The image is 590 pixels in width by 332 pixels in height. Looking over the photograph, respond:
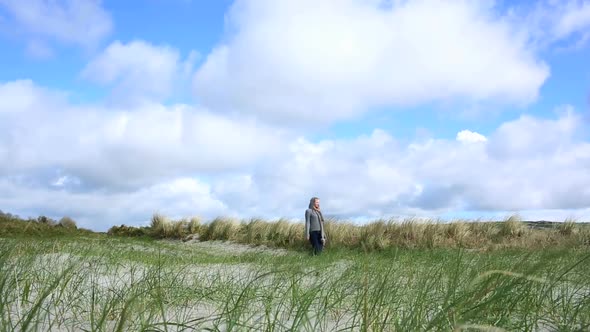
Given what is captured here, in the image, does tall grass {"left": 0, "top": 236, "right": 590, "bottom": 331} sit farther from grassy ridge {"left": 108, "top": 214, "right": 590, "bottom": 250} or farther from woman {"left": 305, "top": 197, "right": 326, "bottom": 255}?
grassy ridge {"left": 108, "top": 214, "right": 590, "bottom": 250}

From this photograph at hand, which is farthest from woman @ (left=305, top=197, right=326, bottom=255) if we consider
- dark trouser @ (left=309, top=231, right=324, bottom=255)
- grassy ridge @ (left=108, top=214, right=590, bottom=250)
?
grassy ridge @ (left=108, top=214, right=590, bottom=250)

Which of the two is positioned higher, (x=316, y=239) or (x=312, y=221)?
(x=312, y=221)

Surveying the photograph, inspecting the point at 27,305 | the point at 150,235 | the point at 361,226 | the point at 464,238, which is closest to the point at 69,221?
the point at 150,235

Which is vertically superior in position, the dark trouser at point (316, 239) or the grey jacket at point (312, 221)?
the grey jacket at point (312, 221)

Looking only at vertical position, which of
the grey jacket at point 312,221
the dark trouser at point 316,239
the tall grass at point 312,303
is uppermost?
the grey jacket at point 312,221

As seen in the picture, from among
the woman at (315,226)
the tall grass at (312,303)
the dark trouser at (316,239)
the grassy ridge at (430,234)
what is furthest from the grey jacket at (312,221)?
the tall grass at (312,303)

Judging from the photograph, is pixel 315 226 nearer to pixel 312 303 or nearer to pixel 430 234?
pixel 430 234

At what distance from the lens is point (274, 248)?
69.1 ft

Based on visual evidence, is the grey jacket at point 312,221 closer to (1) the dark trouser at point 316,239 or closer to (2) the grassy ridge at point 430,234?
(1) the dark trouser at point 316,239

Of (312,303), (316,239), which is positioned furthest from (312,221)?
(312,303)

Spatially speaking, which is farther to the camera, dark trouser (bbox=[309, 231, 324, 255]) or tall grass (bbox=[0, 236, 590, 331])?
dark trouser (bbox=[309, 231, 324, 255])

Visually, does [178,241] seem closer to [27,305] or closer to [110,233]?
[110,233]

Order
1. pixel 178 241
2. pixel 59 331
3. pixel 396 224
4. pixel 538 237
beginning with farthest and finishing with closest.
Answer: pixel 178 241
pixel 396 224
pixel 538 237
pixel 59 331

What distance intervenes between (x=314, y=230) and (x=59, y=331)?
1258 cm
